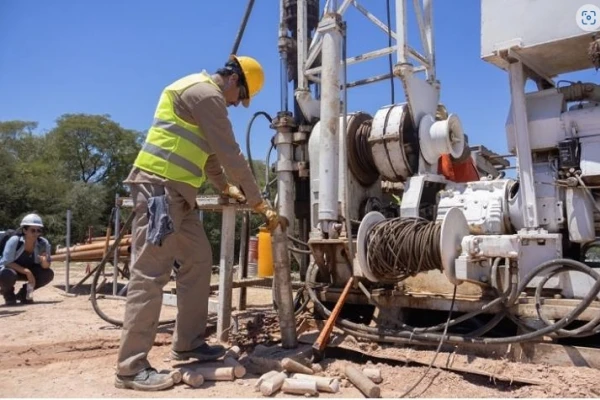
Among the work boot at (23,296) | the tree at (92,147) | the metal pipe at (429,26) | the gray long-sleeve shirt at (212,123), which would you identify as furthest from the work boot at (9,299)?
the tree at (92,147)

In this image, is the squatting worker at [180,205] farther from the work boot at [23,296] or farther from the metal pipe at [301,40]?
the work boot at [23,296]

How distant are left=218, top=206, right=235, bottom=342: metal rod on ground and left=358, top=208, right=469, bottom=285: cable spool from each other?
1109mm

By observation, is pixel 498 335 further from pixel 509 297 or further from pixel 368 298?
pixel 368 298

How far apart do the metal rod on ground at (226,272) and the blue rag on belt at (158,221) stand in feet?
3.44

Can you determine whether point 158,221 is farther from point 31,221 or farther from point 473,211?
point 31,221

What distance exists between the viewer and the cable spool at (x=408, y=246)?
3.78m

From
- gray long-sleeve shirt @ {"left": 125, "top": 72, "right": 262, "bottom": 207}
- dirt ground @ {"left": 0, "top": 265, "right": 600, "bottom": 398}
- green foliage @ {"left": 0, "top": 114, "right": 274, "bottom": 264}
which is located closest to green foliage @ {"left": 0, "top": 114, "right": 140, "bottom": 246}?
green foliage @ {"left": 0, "top": 114, "right": 274, "bottom": 264}

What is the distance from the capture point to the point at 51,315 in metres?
6.29

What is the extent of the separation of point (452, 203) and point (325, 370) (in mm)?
1923

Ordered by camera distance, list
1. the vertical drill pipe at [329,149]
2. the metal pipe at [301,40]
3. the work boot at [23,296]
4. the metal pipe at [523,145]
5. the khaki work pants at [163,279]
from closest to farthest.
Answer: the khaki work pants at [163,279]
the metal pipe at [523,145]
the vertical drill pipe at [329,149]
the metal pipe at [301,40]
the work boot at [23,296]

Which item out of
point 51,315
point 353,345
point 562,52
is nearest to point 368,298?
point 353,345

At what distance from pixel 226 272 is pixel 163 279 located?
1.05 meters

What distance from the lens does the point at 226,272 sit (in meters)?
4.40

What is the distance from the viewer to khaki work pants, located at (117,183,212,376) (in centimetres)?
327
